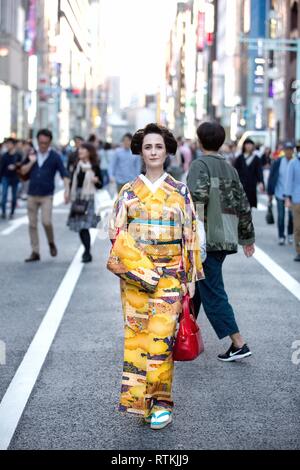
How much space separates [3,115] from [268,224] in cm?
4335

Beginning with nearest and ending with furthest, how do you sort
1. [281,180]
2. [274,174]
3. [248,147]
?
[281,180] < [274,174] < [248,147]

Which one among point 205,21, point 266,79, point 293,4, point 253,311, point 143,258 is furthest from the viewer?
point 205,21

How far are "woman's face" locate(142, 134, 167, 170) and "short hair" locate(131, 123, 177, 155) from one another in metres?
0.03

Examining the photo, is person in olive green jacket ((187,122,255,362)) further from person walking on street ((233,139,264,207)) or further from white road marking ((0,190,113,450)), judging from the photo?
person walking on street ((233,139,264,207))

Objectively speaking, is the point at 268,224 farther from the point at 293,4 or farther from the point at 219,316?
the point at 293,4

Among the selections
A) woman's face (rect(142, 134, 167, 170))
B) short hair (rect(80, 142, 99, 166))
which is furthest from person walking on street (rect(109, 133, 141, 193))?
woman's face (rect(142, 134, 167, 170))

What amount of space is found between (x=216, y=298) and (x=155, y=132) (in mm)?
1931

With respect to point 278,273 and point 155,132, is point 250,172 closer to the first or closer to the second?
point 278,273

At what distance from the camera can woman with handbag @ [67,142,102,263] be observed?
13336 millimetres

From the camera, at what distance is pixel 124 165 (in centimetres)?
1803

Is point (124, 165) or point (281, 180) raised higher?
point (124, 165)

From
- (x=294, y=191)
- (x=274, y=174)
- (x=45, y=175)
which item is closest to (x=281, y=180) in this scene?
(x=274, y=174)

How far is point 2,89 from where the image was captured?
2495 inches
